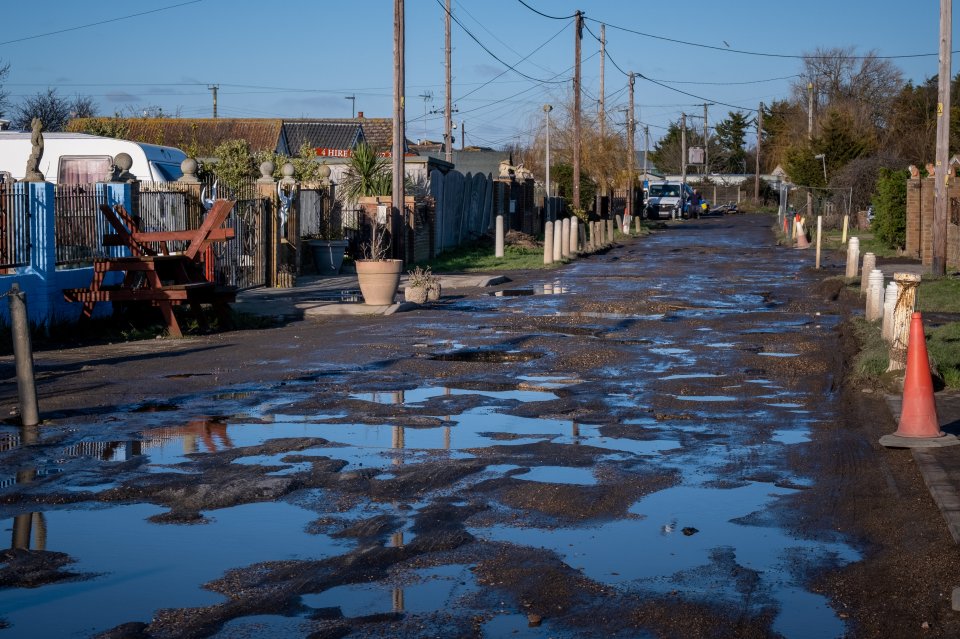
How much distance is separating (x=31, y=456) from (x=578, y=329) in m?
9.28

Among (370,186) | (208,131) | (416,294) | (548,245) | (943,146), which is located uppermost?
(208,131)

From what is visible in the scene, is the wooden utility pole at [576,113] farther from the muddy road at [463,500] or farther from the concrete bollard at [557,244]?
the muddy road at [463,500]

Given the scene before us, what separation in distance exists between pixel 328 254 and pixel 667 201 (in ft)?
168

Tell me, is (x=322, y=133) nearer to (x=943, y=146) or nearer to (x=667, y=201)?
(x=667, y=201)

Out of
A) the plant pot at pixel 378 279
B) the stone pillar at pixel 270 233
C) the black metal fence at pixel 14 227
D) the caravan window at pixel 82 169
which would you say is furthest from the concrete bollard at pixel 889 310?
the caravan window at pixel 82 169

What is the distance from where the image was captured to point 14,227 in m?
14.9

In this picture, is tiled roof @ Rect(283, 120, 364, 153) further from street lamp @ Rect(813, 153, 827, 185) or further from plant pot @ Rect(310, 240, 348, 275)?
plant pot @ Rect(310, 240, 348, 275)

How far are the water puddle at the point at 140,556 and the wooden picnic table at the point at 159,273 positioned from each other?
8.76 meters

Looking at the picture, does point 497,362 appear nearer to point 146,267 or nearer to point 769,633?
point 146,267

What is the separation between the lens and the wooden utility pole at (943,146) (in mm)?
23219

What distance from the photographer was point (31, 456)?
7.90 metres

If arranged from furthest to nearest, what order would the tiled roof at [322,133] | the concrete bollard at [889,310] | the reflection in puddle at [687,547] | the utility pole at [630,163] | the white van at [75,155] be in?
the utility pole at [630,163], the tiled roof at [322,133], the white van at [75,155], the concrete bollard at [889,310], the reflection in puddle at [687,547]

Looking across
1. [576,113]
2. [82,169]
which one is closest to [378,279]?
[82,169]

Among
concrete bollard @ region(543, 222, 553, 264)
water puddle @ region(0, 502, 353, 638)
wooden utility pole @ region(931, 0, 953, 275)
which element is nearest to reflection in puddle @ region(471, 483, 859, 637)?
water puddle @ region(0, 502, 353, 638)
